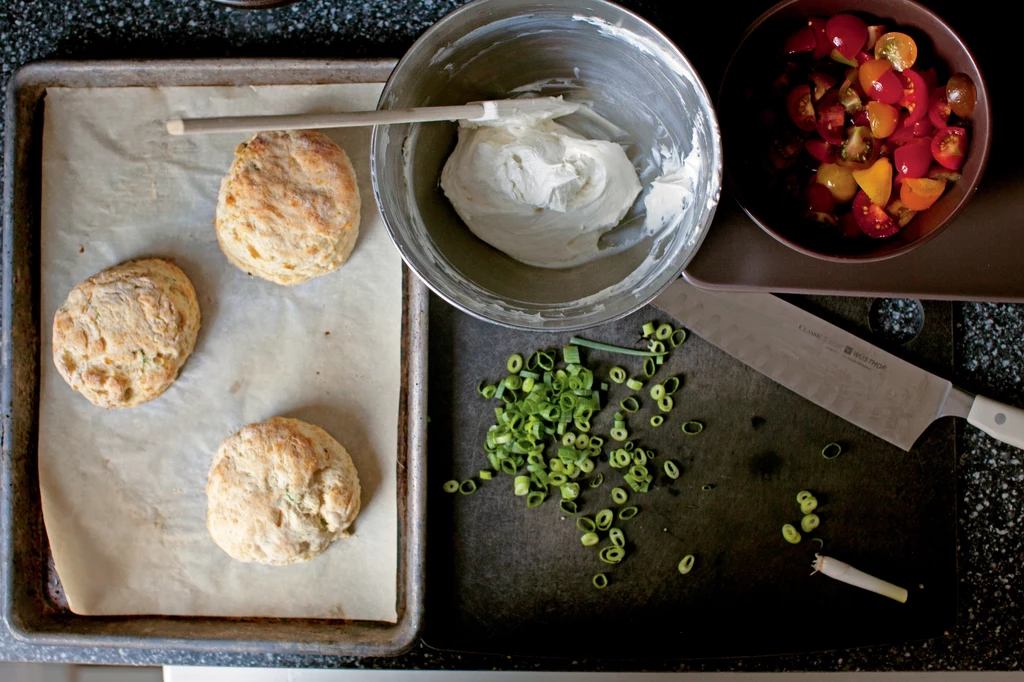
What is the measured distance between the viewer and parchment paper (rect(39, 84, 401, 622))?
1.67 meters

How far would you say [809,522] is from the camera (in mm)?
1794

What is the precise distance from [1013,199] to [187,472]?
188 centimetres

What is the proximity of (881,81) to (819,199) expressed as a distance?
0.24 m

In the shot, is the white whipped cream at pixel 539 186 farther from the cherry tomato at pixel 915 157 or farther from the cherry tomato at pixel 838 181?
the cherry tomato at pixel 915 157

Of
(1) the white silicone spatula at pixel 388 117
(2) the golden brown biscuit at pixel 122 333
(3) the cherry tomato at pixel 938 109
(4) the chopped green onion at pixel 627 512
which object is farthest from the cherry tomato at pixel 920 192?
(2) the golden brown biscuit at pixel 122 333

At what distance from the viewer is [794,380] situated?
1741mm

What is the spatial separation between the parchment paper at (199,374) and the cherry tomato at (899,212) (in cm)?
102

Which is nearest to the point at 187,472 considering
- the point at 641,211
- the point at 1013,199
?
the point at 641,211

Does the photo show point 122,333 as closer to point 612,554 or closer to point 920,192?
point 612,554

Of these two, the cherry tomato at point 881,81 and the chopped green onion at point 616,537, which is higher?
the cherry tomato at point 881,81

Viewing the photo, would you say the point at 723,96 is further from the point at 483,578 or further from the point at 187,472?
the point at 187,472

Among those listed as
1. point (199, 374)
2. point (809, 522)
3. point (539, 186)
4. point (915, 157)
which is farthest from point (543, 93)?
point (809, 522)

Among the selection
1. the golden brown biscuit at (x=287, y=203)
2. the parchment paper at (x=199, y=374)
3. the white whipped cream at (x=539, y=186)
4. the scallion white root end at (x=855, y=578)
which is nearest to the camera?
the white whipped cream at (x=539, y=186)

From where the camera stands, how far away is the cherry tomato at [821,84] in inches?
56.9
